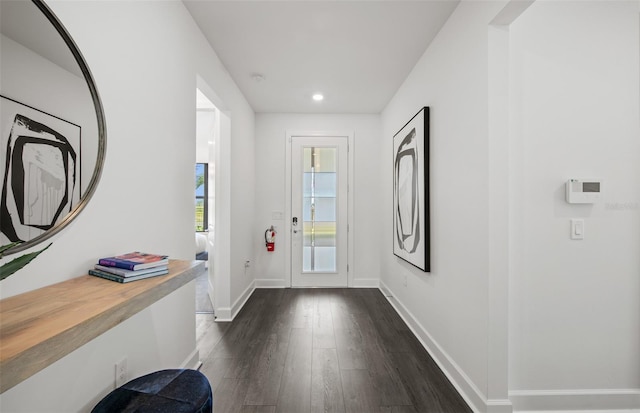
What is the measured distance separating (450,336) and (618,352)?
35.3 inches

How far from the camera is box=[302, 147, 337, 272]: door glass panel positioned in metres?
4.25

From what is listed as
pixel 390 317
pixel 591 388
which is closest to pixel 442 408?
pixel 591 388

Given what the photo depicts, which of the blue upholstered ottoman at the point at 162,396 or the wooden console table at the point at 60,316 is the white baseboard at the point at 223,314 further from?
the wooden console table at the point at 60,316

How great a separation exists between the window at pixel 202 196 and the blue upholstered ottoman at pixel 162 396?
4.44 metres

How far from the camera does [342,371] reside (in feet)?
6.92

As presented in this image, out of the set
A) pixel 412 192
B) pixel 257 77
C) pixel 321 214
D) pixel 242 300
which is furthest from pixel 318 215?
pixel 257 77

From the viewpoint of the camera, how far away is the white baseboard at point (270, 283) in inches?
166

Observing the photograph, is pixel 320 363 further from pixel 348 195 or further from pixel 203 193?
pixel 203 193

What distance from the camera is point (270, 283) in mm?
4223

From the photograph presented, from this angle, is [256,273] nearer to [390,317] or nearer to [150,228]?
[390,317]

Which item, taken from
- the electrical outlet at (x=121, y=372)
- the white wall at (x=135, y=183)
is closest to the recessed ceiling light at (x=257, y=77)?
the white wall at (x=135, y=183)

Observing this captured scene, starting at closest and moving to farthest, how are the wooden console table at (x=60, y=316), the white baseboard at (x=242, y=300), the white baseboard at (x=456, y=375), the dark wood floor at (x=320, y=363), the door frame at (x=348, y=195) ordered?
the wooden console table at (x=60, y=316)
the white baseboard at (x=456, y=375)
the dark wood floor at (x=320, y=363)
the white baseboard at (x=242, y=300)
the door frame at (x=348, y=195)

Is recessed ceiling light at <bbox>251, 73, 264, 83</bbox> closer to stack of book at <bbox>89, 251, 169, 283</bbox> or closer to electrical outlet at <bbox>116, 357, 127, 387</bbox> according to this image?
stack of book at <bbox>89, 251, 169, 283</bbox>

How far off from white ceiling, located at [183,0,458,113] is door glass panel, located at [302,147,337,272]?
101 centimetres
